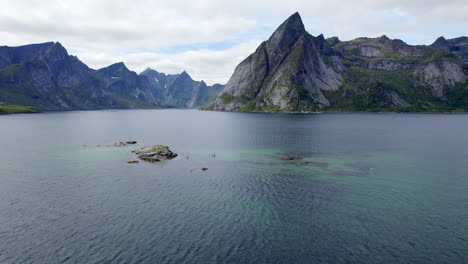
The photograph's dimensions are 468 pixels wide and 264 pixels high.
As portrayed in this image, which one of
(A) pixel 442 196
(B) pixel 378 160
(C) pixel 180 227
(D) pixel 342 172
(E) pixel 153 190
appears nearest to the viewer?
(C) pixel 180 227

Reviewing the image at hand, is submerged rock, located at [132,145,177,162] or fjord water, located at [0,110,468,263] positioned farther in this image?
submerged rock, located at [132,145,177,162]

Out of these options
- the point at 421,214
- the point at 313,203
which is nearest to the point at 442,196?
the point at 421,214

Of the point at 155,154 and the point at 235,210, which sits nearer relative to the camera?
the point at 235,210

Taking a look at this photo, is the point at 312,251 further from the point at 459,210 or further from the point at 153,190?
the point at 153,190

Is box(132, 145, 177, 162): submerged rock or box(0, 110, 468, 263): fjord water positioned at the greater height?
box(132, 145, 177, 162): submerged rock

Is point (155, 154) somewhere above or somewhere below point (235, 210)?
above

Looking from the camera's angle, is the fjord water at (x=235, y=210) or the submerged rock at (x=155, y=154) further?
the submerged rock at (x=155, y=154)

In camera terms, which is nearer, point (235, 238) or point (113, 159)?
point (235, 238)

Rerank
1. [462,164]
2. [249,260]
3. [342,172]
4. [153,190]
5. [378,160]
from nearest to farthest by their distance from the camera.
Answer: [249,260] < [153,190] < [342,172] < [462,164] < [378,160]

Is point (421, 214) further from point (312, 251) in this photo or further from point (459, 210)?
point (312, 251)

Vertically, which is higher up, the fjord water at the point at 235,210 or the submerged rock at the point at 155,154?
the submerged rock at the point at 155,154
